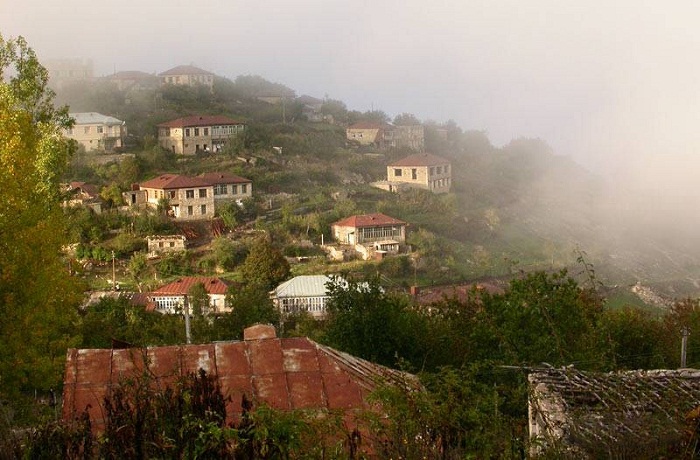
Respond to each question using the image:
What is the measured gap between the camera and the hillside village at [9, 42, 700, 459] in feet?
17.5

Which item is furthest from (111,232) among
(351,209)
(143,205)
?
(351,209)

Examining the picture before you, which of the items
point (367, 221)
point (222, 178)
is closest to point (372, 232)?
point (367, 221)

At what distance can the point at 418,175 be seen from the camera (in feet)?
186

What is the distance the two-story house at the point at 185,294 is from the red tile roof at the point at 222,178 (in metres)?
13.0

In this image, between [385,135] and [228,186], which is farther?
[385,135]

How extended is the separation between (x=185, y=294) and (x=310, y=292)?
4235mm

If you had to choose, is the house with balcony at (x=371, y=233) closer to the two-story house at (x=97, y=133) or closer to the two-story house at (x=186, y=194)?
the two-story house at (x=186, y=194)

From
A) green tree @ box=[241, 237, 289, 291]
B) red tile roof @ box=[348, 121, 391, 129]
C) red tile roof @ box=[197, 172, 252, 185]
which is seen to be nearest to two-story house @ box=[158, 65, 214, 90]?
red tile roof @ box=[348, 121, 391, 129]

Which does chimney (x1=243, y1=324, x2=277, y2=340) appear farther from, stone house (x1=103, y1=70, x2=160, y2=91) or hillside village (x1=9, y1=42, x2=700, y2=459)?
stone house (x1=103, y1=70, x2=160, y2=91)

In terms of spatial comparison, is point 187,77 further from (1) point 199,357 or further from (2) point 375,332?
(1) point 199,357

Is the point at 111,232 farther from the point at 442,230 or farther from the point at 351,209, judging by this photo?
the point at 442,230

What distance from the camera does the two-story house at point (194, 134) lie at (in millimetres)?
57406

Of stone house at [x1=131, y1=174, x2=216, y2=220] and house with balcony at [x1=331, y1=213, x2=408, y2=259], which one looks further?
stone house at [x1=131, y1=174, x2=216, y2=220]

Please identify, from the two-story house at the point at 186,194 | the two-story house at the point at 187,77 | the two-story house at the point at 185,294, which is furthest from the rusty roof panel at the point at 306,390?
the two-story house at the point at 187,77
